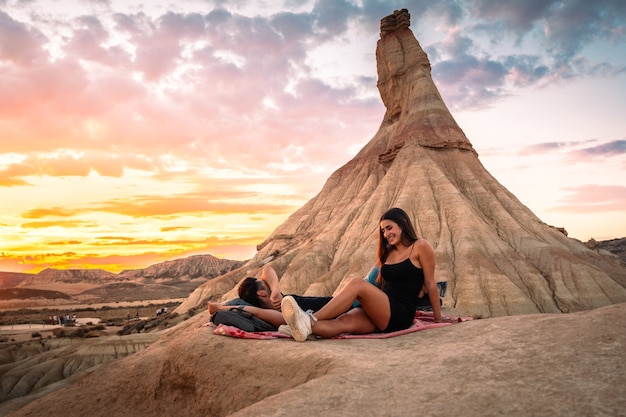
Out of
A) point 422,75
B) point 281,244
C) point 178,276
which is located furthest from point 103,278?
point 422,75

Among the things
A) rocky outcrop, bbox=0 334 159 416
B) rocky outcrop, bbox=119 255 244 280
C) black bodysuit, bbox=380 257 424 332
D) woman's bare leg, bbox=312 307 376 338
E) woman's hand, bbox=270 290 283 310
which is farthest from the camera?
rocky outcrop, bbox=119 255 244 280

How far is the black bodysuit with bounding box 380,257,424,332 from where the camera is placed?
6.16m

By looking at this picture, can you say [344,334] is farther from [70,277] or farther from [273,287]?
[70,277]

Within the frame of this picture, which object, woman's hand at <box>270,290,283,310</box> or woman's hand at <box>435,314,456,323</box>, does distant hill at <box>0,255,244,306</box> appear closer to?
woman's hand at <box>270,290,283,310</box>

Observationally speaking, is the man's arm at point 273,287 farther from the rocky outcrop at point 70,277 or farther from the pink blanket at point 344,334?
the rocky outcrop at point 70,277

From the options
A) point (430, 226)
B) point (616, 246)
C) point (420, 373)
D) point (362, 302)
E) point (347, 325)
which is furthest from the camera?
point (616, 246)

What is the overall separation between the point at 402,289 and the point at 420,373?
2205 millimetres

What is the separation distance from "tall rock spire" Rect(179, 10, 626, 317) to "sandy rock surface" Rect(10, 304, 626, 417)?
86.3ft

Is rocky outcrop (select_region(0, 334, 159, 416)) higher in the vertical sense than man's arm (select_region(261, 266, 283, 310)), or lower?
lower

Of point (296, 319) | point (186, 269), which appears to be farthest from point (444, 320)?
point (186, 269)

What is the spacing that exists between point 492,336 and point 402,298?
4.74 ft

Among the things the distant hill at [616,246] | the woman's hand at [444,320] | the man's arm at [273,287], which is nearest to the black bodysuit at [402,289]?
the woman's hand at [444,320]

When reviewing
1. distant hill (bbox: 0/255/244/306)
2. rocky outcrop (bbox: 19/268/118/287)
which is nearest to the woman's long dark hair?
distant hill (bbox: 0/255/244/306)

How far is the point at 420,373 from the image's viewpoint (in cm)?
407
